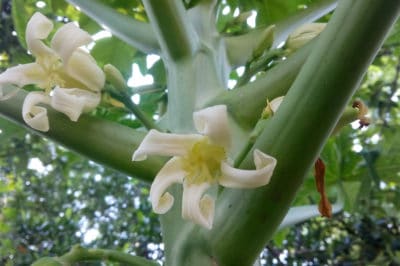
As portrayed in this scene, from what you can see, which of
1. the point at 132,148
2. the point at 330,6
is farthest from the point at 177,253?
the point at 330,6

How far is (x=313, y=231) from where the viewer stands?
278 centimetres

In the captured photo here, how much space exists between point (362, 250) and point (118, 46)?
4.50ft

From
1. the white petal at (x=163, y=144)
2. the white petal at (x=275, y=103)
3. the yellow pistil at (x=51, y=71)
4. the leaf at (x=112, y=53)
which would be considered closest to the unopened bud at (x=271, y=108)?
the white petal at (x=275, y=103)

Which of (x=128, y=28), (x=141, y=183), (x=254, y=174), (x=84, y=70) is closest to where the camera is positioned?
(x=254, y=174)

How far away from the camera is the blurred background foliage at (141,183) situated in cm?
155

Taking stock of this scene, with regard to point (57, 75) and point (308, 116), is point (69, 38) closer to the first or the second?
point (57, 75)

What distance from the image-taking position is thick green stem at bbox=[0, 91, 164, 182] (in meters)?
0.80

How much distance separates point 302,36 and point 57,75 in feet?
1.47

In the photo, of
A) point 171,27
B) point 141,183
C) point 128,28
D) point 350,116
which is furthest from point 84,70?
point 141,183

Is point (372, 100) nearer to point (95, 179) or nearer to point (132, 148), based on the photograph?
point (95, 179)

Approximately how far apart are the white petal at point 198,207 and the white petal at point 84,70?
28cm

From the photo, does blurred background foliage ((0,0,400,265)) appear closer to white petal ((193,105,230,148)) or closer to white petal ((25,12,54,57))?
white petal ((25,12,54,57))

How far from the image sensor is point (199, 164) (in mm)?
706

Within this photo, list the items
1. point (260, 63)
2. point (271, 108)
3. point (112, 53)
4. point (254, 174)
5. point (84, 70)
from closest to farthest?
point (254, 174), point (271, 108), point (84, 70), point (260, 63), point (112, 53)
